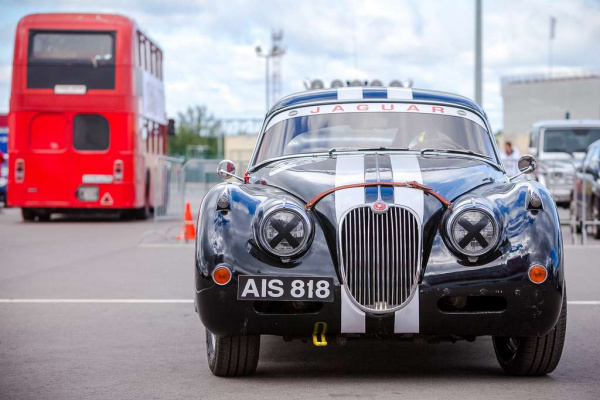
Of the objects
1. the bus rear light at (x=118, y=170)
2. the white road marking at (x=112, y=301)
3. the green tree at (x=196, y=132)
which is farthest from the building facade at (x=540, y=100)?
the white road marking at (x=112, y=301)

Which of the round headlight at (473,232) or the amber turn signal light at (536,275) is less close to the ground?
the round headlight at (473,232)

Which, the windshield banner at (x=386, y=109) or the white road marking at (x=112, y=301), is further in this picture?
the white road marking at (x=112, y=301)

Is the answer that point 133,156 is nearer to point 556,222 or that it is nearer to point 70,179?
point 70,179

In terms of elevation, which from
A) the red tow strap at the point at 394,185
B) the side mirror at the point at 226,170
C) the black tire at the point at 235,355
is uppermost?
the side mirror at the point at 226,170

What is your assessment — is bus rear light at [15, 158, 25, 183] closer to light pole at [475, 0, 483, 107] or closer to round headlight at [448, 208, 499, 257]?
light pole at [475, 0, 483, 107]

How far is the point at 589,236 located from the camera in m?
18.5

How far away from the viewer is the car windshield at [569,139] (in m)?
26.7

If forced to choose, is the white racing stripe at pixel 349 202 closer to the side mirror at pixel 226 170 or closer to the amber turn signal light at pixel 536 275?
the amber turn signal light at pixel 536 275

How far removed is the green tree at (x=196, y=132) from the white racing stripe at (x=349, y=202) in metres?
99.4

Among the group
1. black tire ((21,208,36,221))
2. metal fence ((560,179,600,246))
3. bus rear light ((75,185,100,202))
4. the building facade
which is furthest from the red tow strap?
the building facade

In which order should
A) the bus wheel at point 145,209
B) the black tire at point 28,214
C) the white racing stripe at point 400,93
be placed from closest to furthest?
the white racing stripe at point 400,93
the black tire at point 28,214
the bus wheel at point 145,209

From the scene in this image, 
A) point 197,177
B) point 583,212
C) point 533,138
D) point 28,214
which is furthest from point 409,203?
point 533,138

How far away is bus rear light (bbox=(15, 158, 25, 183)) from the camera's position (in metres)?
23.1

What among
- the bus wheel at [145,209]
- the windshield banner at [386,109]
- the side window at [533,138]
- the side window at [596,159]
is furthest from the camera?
the side window at [533,138]
